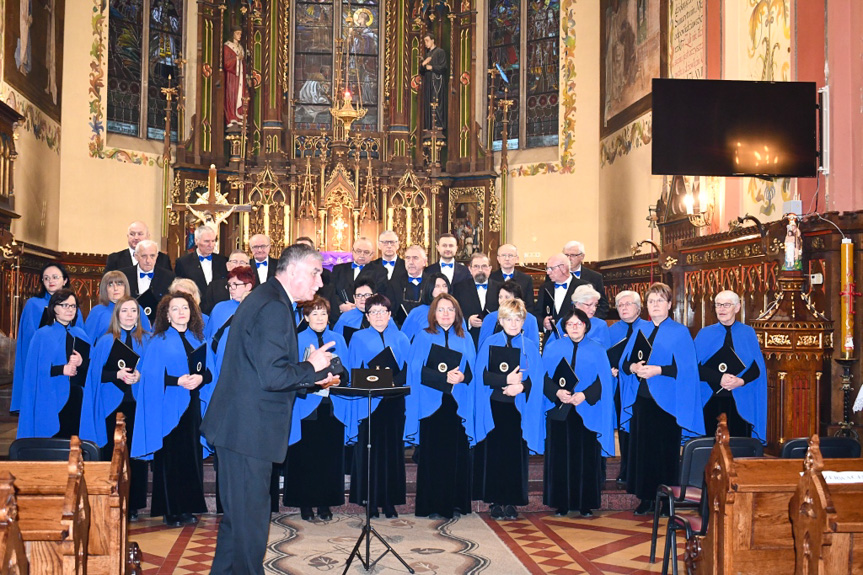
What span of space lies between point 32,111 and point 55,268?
603 cm

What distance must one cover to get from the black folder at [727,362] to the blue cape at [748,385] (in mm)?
37

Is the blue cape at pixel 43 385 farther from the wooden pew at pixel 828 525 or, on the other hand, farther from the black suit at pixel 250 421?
the wooden pew at pixel 828 525

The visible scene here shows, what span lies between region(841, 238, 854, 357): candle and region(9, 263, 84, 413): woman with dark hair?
231 inches

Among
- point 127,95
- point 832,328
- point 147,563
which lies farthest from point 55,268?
point 127,95

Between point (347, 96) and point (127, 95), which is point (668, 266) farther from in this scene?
point (127, 95)

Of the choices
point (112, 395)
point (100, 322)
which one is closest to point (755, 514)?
point (112, 395)

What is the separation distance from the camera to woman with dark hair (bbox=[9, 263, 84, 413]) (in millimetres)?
7102

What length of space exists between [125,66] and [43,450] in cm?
1083

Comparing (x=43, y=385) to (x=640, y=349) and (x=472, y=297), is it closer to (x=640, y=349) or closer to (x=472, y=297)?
(x=472, y=297)

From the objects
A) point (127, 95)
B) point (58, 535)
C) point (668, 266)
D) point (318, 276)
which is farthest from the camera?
point (127, 95)

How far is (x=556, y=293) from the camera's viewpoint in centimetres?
789

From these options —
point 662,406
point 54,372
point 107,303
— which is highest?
point 107,303

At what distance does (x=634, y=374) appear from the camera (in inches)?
280

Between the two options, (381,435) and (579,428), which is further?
(579,428)
